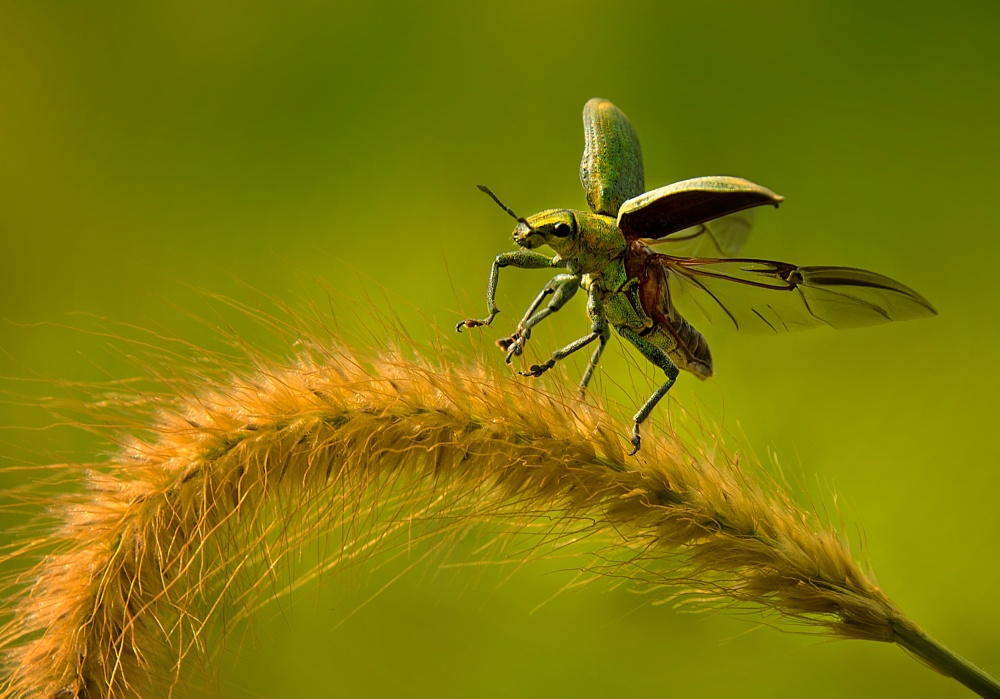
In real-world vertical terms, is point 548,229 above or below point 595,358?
above

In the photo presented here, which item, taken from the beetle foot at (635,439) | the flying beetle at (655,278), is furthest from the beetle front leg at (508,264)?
the beetle foot at (635,439)

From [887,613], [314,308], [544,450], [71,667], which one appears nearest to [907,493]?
[887,613]

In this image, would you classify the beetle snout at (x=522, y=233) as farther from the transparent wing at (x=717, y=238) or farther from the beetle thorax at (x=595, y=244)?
the transparent wing at (x=717, y=238)

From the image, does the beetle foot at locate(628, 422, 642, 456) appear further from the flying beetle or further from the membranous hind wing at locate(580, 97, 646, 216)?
the membranous hind wing at locate(580, 97, 646, 216)

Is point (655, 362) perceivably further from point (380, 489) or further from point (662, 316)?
point (380, 489)

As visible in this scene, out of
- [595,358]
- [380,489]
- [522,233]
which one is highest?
[522,233]

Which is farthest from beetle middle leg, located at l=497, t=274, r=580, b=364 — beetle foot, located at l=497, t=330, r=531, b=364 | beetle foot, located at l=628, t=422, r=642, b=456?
beetle foot, located at l=628, t=422, r=642, b=456

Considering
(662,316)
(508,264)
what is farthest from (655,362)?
(508,264)
